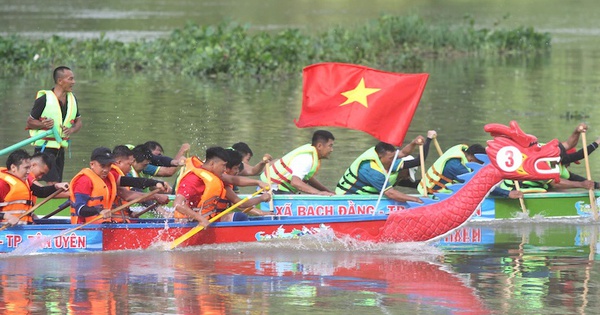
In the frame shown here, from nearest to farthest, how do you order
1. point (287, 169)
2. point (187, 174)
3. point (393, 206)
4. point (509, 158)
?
point (509, 158)
point (187, 174)
point (393, 206)
point (287, 169)

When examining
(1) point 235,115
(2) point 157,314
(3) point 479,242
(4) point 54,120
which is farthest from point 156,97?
(2) point 157,314

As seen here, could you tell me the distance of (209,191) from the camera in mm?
14062

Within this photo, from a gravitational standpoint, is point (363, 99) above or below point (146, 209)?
above

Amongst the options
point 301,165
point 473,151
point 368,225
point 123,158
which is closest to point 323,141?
point 301,165

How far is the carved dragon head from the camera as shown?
13328 millimetres

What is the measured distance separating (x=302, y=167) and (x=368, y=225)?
224 centimetres

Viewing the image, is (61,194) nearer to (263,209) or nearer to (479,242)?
(263,209)

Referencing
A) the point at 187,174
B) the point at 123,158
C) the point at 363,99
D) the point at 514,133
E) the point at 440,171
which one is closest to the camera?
the point at 514,133

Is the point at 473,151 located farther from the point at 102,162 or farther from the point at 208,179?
the point at 102,162

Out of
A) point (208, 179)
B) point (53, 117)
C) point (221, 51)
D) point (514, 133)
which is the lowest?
point (208, 179)

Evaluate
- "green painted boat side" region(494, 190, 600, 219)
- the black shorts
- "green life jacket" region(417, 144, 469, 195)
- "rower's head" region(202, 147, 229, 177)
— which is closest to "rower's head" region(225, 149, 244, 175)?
"rower's head" region(202, 147, 229, 177)

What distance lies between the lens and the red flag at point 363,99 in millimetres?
14805

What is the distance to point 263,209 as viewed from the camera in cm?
1612

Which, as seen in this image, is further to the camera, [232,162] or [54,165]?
[54,165]
